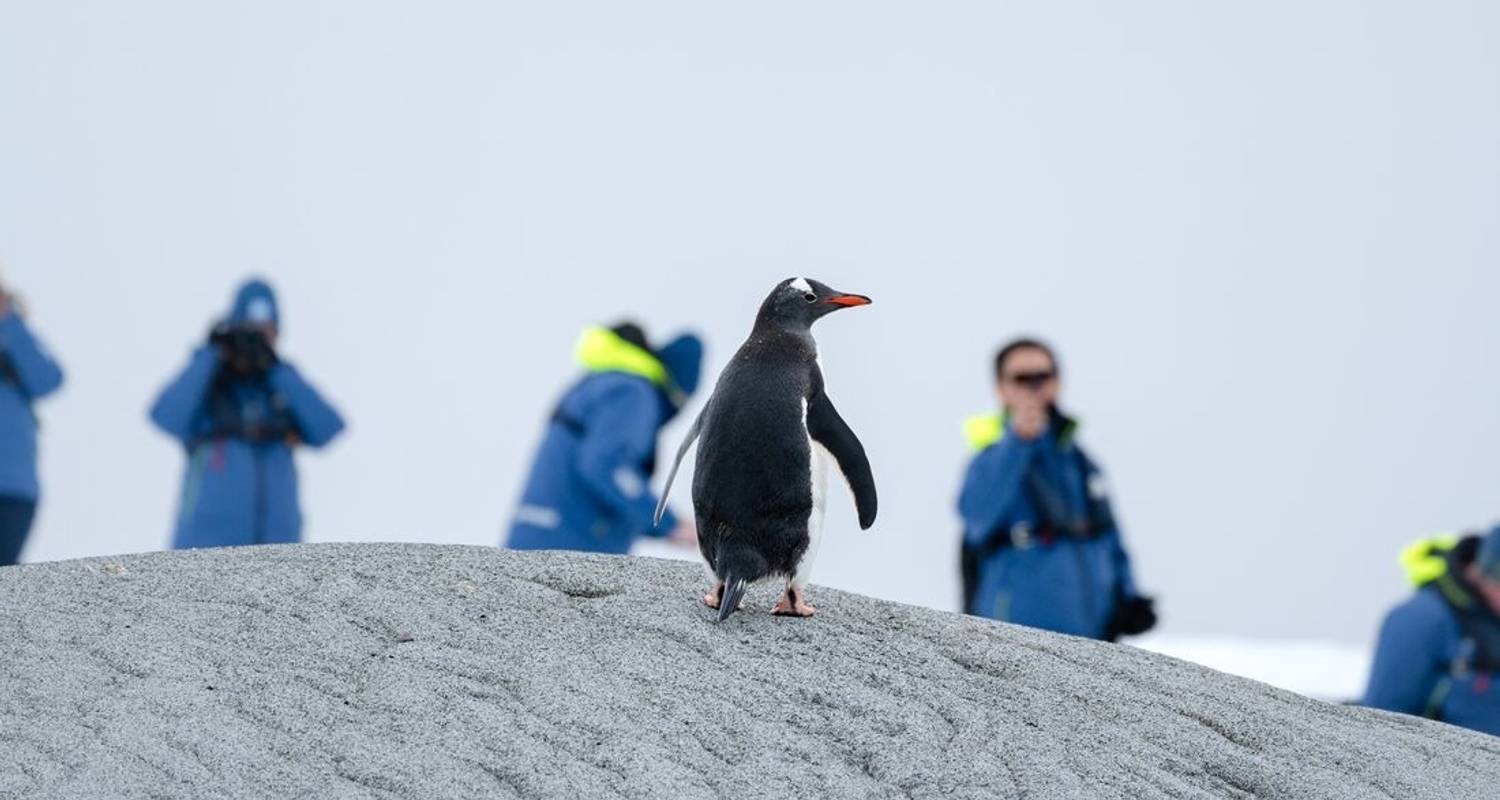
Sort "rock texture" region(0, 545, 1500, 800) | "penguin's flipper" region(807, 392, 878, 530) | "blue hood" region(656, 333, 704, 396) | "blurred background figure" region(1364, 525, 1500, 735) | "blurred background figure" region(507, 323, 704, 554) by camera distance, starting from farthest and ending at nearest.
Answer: "blue hood" region(656, 333, 704, 396)
"blurred background figure" region(507, 323, 704, 554)
"blurred background figure" region(1364, 525, 1500, 735)
"penguin's flipper" region(807, 392, 878, 530)
"rock texture" region(0, 545, 1500, 800)

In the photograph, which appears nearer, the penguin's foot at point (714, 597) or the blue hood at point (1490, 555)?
the penguin's foot at point (714, 597)

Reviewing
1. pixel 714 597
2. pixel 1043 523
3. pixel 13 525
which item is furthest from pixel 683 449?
pixel 13 525

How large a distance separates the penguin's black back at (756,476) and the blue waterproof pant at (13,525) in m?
3.55

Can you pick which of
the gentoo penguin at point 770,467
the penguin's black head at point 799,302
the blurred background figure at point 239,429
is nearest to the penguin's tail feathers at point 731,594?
the gentoo penguin at point 770,467

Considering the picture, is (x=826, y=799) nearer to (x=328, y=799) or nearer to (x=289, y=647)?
(x=328, y=799)

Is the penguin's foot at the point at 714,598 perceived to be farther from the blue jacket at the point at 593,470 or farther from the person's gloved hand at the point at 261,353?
the person's gloved hand at the point at 261,353

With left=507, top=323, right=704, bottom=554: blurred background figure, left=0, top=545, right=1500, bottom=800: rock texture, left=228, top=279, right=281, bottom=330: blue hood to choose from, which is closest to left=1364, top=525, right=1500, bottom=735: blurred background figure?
left=0, top=545, right=1500, bottom=800: rock texture

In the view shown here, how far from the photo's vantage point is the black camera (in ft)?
26.0

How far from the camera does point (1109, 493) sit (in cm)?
712

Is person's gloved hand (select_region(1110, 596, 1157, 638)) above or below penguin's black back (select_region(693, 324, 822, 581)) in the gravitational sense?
below

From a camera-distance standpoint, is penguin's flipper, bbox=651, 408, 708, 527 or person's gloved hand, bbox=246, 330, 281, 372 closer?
penguin's flipper, bbox=651, 408, 708, 527

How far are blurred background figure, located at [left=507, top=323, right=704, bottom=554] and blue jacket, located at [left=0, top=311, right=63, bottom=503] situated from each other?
173 cm

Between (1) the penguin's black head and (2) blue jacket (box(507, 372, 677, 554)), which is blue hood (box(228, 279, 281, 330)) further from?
(1) the penguin's black head

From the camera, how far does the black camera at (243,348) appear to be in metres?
7.92
